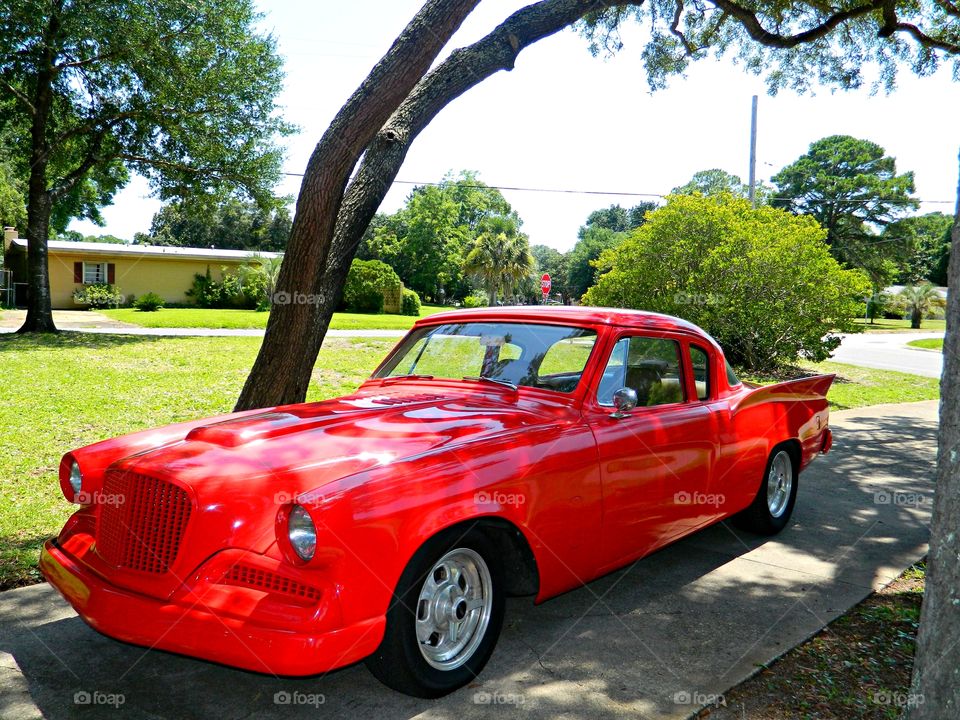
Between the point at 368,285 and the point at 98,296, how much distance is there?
42.1ft

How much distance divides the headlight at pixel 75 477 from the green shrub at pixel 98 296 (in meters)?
35.2

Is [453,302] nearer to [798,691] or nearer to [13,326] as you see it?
[13,326]

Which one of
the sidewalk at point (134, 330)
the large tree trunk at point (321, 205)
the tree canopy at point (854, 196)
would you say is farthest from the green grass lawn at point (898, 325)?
the large tree trunk at point (321, 205)

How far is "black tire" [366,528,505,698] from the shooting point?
303cm

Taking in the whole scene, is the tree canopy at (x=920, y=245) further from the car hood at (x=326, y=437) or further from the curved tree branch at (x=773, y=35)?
the car hood at (x=326, y=437)

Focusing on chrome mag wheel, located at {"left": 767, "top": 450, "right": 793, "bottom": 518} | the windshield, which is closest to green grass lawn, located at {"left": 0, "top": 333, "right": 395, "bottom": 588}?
the windshield

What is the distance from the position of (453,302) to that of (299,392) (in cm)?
5646

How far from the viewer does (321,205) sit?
20.0 feet

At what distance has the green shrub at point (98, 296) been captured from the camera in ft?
115

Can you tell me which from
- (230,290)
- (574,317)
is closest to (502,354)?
(574,317)

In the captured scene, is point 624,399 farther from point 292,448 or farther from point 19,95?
point 19,95

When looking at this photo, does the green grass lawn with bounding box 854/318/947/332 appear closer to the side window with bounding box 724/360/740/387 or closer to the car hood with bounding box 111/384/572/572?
the side window with bounding box 724/360/740/387

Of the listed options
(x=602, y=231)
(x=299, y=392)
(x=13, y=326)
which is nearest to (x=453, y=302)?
(x=13, y=326)

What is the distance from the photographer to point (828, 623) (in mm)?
4160
